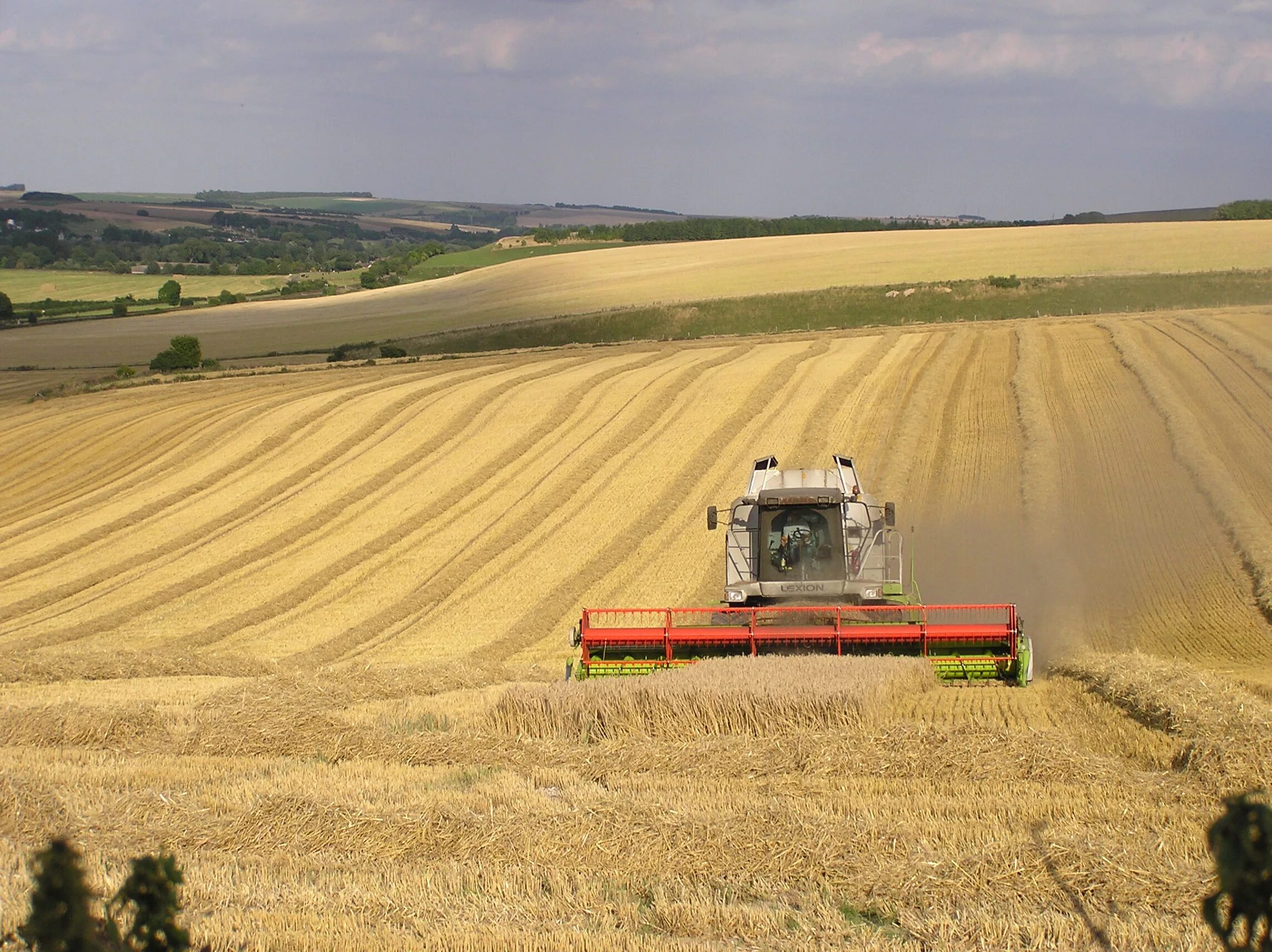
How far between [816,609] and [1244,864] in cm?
1000

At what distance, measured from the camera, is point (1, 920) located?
6.35m

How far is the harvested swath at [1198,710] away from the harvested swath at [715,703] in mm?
1899

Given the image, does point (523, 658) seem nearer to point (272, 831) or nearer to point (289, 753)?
point (289, 753)

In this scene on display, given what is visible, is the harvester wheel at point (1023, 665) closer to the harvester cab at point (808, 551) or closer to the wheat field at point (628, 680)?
the wheat field at point (628, 680)

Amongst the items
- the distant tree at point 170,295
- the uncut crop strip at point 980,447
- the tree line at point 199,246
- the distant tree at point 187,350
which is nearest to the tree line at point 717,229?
the tree line at point 199,246

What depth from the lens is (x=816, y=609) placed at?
1388 centimetres

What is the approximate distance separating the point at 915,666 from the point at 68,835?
312 inches

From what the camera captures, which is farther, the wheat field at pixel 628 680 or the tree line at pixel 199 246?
the tree line at pixel 199 246

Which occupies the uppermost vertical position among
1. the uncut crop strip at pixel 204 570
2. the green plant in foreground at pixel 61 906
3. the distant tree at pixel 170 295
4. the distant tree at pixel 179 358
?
the distant tree at pixel 170 295

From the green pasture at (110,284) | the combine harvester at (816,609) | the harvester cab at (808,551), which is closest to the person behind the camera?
the combine harvester at (816,609)

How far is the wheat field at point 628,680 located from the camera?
22.9 ft

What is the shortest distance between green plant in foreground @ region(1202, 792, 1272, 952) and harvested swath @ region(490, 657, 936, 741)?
6.76 meters

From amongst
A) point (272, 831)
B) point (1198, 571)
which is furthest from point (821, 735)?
point (1198, 571)

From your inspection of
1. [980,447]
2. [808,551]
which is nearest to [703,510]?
[980,447]
